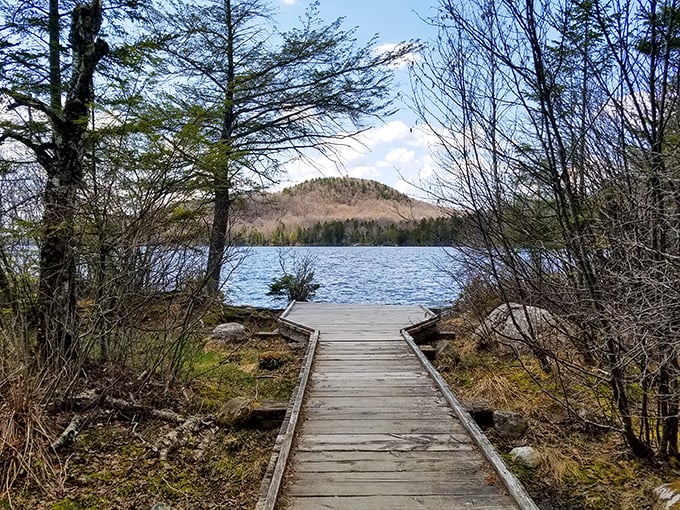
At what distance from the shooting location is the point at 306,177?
1126 centimetres

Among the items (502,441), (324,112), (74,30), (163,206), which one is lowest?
(502,441)

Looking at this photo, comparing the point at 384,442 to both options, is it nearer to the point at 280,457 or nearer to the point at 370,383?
the point at 280,457

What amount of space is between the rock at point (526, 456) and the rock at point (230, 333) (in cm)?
547

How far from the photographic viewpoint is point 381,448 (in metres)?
3.42

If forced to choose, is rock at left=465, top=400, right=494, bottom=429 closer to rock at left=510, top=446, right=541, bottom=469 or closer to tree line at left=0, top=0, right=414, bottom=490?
rock at left=510, top=446, right=541, bottom=469

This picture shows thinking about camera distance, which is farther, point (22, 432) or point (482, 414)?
point (482, 414)

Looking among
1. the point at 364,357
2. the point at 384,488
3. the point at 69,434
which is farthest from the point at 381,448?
the point at 364,357

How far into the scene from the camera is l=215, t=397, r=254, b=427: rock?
4660 millimetres

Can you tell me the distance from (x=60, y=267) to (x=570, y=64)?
5.04m

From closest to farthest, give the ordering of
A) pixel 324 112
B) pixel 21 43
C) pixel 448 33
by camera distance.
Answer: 1. pixel 448 33
2. pixel 21 43
3. pixel 324 112

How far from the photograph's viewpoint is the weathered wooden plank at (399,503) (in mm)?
2658

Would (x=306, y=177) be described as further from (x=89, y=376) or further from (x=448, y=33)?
(x=89, y=376)

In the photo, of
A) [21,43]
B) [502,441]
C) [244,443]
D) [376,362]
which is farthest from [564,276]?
[21,43]

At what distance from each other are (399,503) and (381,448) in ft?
2.36
